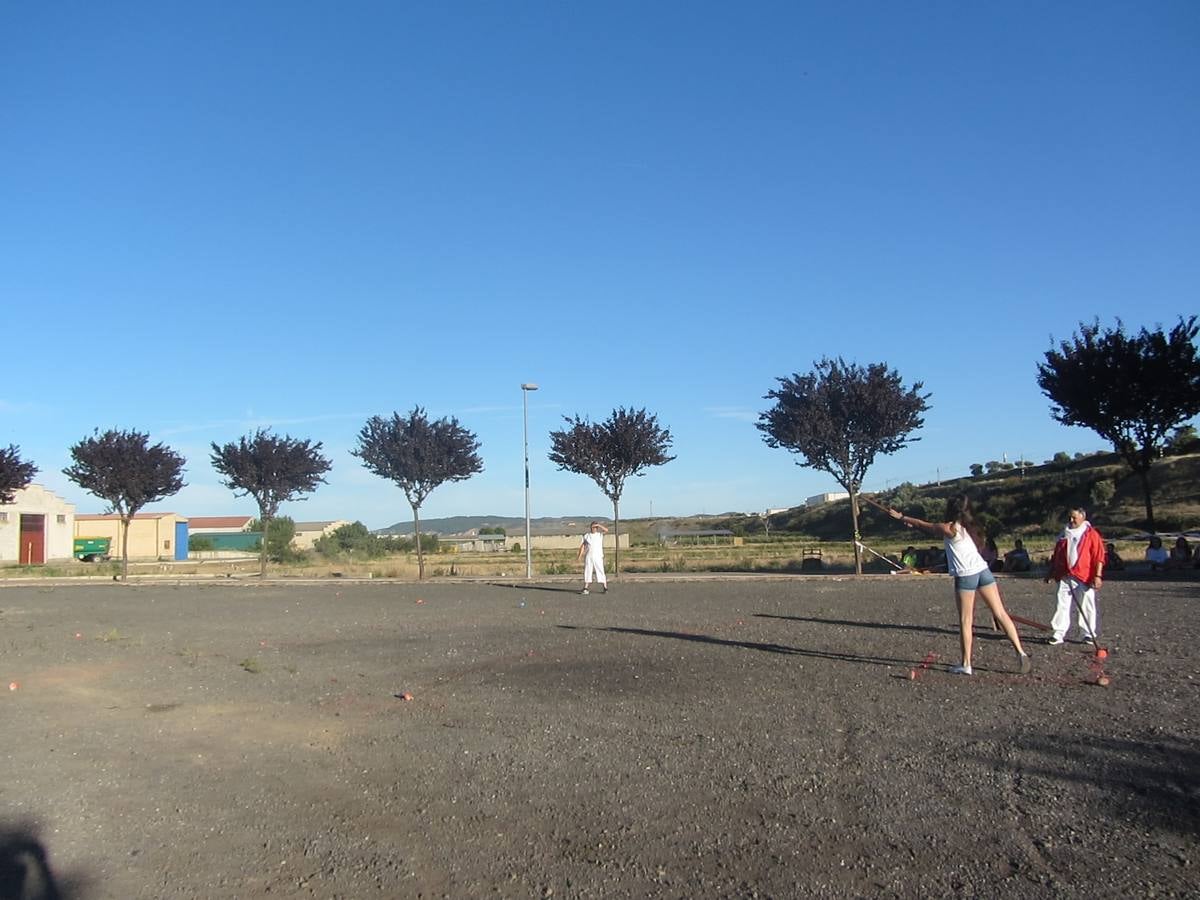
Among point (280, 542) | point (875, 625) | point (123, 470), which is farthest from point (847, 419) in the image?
point (280, 542)

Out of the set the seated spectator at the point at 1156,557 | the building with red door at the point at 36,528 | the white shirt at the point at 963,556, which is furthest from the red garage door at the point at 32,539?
the white shirt at the point at 963,556

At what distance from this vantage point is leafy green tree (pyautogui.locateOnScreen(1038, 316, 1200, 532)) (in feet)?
92.0

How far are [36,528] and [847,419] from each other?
56595 millimetres

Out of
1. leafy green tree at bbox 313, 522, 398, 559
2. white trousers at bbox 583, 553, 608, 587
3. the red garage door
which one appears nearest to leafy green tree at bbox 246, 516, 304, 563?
leafy green tree at bbox 313, 522, 398, 559

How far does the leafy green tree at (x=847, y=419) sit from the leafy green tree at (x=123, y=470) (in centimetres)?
2226

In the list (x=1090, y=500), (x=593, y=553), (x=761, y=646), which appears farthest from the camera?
(x=1090, y=500)

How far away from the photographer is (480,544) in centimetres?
10612

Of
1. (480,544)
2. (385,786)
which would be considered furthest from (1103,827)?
(480,544)

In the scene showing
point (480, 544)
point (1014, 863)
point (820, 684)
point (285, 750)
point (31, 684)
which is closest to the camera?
point (1014, 863)

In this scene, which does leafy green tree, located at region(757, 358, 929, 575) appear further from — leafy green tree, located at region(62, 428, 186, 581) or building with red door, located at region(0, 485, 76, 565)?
building with red door, located at region(0, 485, 76, 565)

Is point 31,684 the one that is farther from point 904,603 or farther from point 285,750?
point 904,603

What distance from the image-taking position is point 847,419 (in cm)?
2780

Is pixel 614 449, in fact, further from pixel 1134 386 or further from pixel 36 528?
pixel 36 528

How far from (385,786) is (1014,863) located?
3.40m
